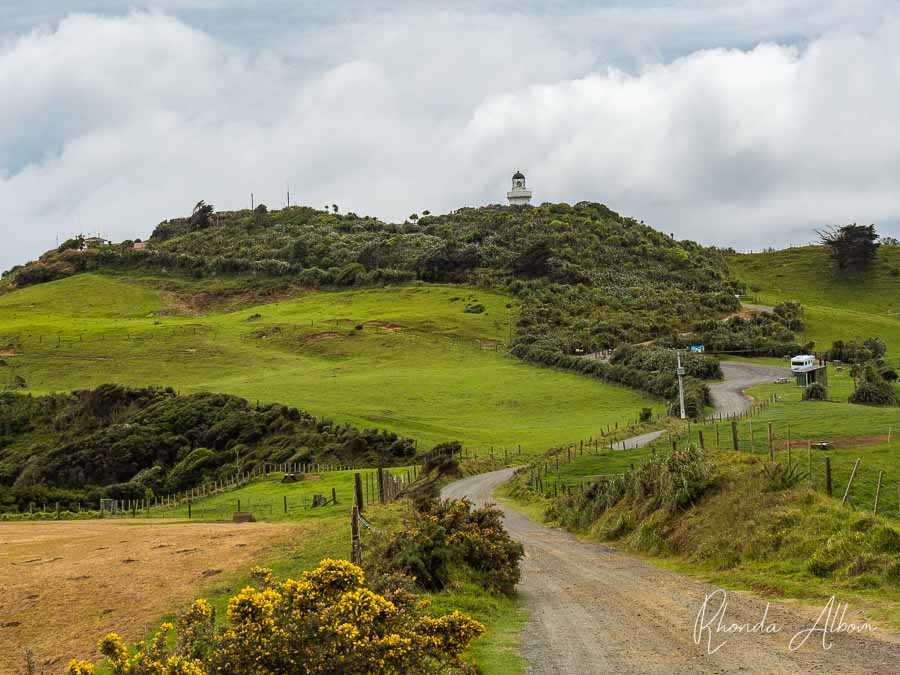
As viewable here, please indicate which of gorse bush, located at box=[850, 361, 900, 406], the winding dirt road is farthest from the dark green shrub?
the winding dirt road

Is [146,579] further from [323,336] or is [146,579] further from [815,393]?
[323,336]

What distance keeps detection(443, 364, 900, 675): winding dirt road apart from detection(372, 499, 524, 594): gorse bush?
792 millimetres

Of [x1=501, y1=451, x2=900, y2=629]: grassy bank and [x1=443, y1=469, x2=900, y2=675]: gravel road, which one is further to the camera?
[x1=501, y1=451, x2=900, y2=629]: grassy bank

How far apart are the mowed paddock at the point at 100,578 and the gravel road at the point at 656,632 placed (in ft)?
24.6

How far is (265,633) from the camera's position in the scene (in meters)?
10.7

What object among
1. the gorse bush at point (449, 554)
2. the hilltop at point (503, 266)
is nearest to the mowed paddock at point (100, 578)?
the gorse bush at point (449, 554)

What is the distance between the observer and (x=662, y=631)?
15.3 m

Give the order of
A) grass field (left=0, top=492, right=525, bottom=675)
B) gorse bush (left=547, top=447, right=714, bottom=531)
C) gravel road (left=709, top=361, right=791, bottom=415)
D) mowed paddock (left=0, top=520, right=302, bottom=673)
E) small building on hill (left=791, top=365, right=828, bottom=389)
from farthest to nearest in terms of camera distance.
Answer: small building on hill (left=791, top=365, right=828, bottom=389) → gravel road (left=709, top=361, right=791, bottom=415) → gorse bush (left=547, top=447, right=714, bottom=531) → mowed paddock (left=0, top=520, right=302, bottom=673) → grass field (left=0, top=492, right=525, bottom=675)

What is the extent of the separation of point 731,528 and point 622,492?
7001mm

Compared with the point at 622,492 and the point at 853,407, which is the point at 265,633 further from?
the point at 853,407

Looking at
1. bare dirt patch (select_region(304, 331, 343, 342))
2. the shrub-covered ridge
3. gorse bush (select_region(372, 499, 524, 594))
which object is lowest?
the shrub-covered ridge

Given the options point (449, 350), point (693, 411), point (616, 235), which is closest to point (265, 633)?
point (693, 411)

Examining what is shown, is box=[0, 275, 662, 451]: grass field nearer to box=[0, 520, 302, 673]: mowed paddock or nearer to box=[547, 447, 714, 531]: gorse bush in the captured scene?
box=[547, 447, 714, 531]: gorse bush

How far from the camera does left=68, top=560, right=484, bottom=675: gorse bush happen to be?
1063 cm
